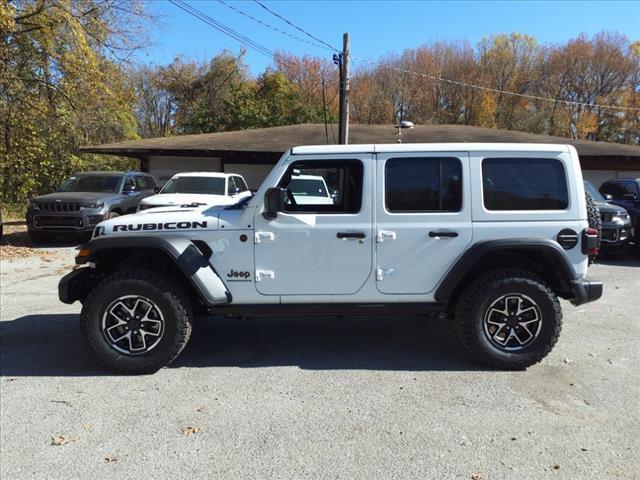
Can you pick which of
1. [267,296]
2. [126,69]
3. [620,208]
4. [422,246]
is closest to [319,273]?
[267,296]

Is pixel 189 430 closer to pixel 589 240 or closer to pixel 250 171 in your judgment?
pixel 589 240

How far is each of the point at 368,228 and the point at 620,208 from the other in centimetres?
883

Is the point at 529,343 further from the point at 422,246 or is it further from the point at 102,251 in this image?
the point at 102,251

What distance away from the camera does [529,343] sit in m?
4.40

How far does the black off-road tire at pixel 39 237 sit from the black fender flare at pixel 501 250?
1103cm

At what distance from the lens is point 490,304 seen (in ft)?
14.3

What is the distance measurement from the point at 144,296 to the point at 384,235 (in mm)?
2116

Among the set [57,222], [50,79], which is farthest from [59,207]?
[50,79]

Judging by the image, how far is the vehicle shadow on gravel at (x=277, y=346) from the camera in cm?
460

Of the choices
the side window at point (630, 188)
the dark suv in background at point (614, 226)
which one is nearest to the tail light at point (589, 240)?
the dark suv in background at point (614, 226)

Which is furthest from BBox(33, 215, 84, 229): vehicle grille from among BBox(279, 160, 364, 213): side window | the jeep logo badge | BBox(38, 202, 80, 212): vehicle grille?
the jeep logo badge

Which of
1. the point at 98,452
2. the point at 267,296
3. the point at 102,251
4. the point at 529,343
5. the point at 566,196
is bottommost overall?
the point at 98,452

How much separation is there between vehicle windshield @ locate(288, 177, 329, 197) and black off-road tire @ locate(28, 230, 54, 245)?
8919 millimetres

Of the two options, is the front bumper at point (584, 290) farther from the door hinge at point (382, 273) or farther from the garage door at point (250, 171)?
the garage door at point (250, 171)
